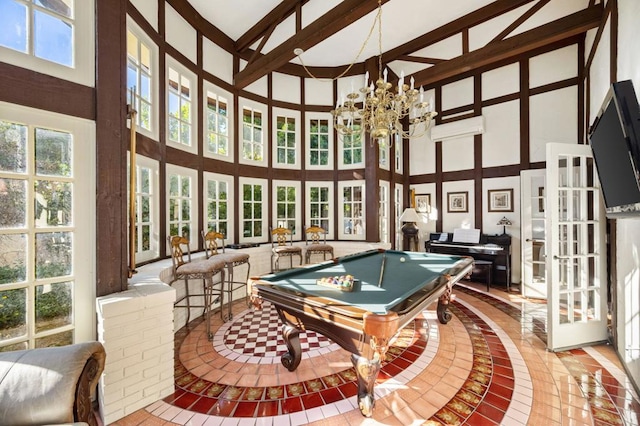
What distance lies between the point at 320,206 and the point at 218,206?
232 cm

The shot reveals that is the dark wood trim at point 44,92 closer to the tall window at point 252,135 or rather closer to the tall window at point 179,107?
the tall window at point 179,107

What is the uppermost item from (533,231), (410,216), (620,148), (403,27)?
(403,27)

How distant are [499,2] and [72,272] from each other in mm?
6318

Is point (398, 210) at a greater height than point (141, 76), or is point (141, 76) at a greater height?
point (141, 76)

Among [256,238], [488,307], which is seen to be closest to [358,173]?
[256,238]

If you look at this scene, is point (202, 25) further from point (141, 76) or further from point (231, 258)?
point (231, 258)

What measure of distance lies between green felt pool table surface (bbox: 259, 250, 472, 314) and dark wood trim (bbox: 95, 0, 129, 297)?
122 centimetres

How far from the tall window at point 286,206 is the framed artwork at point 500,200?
445cm

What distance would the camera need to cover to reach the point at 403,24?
462 centimetres

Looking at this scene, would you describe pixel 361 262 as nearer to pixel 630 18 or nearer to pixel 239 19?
pixel 630 18

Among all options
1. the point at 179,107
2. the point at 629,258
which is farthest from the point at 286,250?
the point at 629,258

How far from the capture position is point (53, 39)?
74.1 inches

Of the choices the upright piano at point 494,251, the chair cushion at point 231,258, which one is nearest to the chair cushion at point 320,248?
the chair cushion at point 231,258

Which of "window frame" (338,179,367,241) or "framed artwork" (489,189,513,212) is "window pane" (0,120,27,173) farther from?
"framed artwork" (489,189,513,212)
